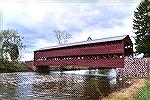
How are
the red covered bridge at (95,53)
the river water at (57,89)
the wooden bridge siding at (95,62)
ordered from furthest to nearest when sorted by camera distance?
the red covered bridge at (95,53)
the wooden bridge siding at (95,62)
the river water at (57,89)

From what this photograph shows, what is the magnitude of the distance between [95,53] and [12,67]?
78.3 ft

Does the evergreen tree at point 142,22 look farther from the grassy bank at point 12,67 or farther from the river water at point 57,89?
the grassy bank at point 12,67

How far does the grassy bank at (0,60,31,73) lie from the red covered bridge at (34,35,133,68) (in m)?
9.29

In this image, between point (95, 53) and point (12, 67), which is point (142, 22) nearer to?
point (95, 53)

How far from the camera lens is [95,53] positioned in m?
37.7

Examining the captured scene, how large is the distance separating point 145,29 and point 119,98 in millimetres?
26962

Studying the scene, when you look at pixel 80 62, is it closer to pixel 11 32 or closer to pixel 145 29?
pixel 145 29

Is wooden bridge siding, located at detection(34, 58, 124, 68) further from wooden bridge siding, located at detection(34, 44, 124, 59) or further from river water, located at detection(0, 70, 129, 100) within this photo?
river water, located at detection(0, 70, 129, 100)

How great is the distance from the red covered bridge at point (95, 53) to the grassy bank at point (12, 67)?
9289 millimetres

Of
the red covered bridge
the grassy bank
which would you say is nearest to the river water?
the red covered bridge

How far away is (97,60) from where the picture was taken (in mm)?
36312

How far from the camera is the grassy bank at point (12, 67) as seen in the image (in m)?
54.1

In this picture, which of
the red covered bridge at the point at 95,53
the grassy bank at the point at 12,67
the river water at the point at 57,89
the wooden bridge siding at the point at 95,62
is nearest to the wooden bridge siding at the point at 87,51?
the red covered bridge at the point at 95,53

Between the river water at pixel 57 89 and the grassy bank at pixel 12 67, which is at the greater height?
the grassy bank at pixel 12 67
